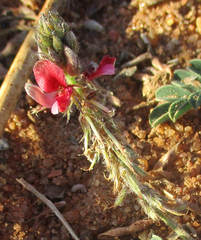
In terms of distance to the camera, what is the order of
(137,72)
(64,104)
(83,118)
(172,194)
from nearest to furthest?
(64,104)
(83,118)
(172,194)
(137,72)

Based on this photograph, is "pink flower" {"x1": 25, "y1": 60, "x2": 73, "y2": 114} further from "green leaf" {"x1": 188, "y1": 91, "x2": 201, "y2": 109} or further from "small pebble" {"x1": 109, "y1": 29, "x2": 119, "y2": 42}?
"small pebble" {"x1": 109, "y1": 29, "x2": 119, "y2": 42}

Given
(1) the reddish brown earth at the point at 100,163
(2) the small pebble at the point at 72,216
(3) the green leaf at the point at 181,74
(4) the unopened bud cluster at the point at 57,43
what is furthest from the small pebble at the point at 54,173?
(3) the green leaf at the point at 181,74

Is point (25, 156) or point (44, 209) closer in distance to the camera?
point (44, 209)

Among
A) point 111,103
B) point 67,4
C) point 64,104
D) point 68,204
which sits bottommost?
point 68,204

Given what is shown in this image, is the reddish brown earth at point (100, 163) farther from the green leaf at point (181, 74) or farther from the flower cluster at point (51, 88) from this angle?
the flower cluster at point (51, 88)

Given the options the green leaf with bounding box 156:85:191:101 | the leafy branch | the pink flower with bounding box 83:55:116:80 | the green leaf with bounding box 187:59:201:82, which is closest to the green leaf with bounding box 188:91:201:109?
the leafy branch

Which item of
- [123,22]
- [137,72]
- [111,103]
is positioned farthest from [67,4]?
[111,103]

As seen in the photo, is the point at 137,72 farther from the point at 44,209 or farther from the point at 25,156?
the point at 44,209
